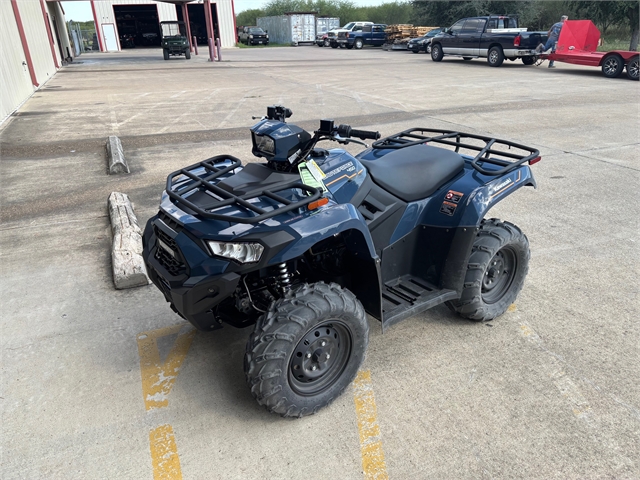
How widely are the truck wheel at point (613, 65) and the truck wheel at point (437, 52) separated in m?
8.15

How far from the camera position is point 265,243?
89.9 inches

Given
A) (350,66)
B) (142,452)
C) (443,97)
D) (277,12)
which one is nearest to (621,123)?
(443,97)

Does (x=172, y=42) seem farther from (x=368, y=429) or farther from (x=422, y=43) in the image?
(x=368, y=429)

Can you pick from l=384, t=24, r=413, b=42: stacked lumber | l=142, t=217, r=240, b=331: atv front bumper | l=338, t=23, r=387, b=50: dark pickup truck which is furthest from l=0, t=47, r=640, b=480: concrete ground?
l=338, t=23, r=387, b=50: dark pickup truck

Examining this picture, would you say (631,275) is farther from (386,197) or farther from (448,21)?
(448,21)

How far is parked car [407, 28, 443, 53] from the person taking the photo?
28828mm

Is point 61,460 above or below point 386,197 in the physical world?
below

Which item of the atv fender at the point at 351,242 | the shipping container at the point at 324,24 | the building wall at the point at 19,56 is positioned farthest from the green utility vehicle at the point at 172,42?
the atv fender at the point at 351,242

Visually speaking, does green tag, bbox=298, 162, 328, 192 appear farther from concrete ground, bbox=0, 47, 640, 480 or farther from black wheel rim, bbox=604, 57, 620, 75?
black wheel rim, bbox=604, 57, 620, 75

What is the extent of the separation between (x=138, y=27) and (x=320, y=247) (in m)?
53.5

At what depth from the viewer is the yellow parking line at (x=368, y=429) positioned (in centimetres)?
237

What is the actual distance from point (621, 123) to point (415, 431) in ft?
33.2

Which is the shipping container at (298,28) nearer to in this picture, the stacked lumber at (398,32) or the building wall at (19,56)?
the stacked lumber at (398,32)

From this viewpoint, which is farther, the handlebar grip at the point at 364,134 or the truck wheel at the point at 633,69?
the truck wheel at the point at 633,69
